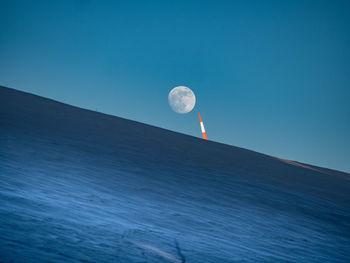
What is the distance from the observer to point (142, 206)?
280 centimetres

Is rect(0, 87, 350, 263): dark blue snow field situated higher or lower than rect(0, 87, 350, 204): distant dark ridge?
higher

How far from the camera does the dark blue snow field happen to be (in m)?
1.60

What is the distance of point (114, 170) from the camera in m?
4.28

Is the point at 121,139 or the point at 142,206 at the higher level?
the point at 142,206

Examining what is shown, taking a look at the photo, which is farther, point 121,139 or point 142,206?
point 121,139

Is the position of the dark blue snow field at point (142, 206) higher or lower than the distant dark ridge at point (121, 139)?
higher

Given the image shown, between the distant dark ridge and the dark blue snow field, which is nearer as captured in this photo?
the dark blue snow field

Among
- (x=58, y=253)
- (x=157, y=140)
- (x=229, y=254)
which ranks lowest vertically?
(x=157, y=140)

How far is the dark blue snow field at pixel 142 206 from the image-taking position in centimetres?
160

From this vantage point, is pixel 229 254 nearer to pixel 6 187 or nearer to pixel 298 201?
pixel 6 187

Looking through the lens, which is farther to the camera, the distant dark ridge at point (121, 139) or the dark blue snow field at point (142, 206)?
the distant dark ridge at point (121, 139)

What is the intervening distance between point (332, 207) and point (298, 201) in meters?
0.60

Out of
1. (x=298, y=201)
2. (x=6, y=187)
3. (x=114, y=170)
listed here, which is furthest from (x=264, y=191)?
(x=6, y=187)

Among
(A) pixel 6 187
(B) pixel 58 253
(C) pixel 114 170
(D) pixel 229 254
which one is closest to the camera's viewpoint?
(B) pixel 58 253
